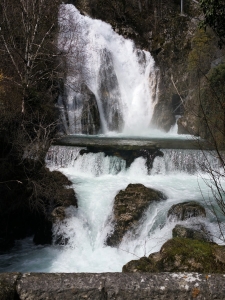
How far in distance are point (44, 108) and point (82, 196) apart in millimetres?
5935

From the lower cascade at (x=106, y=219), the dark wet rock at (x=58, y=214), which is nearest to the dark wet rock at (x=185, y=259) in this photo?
the lower cascade at (x=106, y=219)

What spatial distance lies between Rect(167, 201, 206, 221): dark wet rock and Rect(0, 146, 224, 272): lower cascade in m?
0.11

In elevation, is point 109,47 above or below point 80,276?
above

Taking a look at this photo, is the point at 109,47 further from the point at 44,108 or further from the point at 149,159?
the point at 149,159

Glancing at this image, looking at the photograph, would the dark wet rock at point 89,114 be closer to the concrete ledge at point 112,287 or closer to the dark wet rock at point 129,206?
the dark wet rock at point 129,206

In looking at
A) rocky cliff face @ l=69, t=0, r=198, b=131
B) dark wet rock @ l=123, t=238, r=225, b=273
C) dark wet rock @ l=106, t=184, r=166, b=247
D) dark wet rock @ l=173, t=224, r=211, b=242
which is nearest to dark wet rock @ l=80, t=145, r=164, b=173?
dark wet rock @ l=106, t=184, r=166, b=247

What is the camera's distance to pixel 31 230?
10070 millimetres

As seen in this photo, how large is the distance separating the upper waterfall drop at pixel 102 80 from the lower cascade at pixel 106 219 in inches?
300

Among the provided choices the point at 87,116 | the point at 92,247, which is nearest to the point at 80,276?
the point at 92,247

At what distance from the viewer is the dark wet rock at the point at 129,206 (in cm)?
896

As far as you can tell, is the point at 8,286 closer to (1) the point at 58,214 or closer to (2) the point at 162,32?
(1) the point at 58,214

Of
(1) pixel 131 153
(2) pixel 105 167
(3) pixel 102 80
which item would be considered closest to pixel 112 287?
(2) pixel 105 167

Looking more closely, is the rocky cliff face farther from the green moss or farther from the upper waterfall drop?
the green moss

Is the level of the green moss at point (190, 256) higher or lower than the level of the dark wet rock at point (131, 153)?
lower
